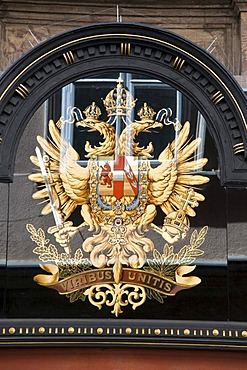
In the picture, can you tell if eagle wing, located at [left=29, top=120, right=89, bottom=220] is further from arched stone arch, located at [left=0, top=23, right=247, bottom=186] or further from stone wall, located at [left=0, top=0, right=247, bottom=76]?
stone wall, located at [left=0, top=0, right=247, bottom=76]

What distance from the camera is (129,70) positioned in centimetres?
796

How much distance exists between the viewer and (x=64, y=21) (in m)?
8.31

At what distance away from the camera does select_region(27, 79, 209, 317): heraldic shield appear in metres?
7.65

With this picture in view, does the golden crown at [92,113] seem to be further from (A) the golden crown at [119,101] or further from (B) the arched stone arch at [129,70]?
(B) the arched stone arch at [129,70]

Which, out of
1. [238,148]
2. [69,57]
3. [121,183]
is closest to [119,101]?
[69,57]

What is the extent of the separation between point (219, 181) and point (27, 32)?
196cm

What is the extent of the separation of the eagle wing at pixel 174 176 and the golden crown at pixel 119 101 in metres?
0.44

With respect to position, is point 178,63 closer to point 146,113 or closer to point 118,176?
point 146,113

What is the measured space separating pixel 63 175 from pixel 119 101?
27.9 inches

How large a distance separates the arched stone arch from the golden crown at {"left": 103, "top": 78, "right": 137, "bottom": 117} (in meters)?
0.17

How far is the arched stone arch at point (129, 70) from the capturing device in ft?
25.7

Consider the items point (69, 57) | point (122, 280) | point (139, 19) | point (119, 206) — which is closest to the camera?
point (122, 280)

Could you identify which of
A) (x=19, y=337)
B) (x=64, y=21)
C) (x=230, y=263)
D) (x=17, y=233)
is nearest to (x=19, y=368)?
(x=19, y=337)

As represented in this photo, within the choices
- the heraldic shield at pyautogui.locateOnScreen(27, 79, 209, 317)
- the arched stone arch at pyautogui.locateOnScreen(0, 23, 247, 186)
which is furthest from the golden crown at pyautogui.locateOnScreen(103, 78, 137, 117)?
the arched stone arch at pyautogui.locateOnScreen(0, 23, 247, 186)
